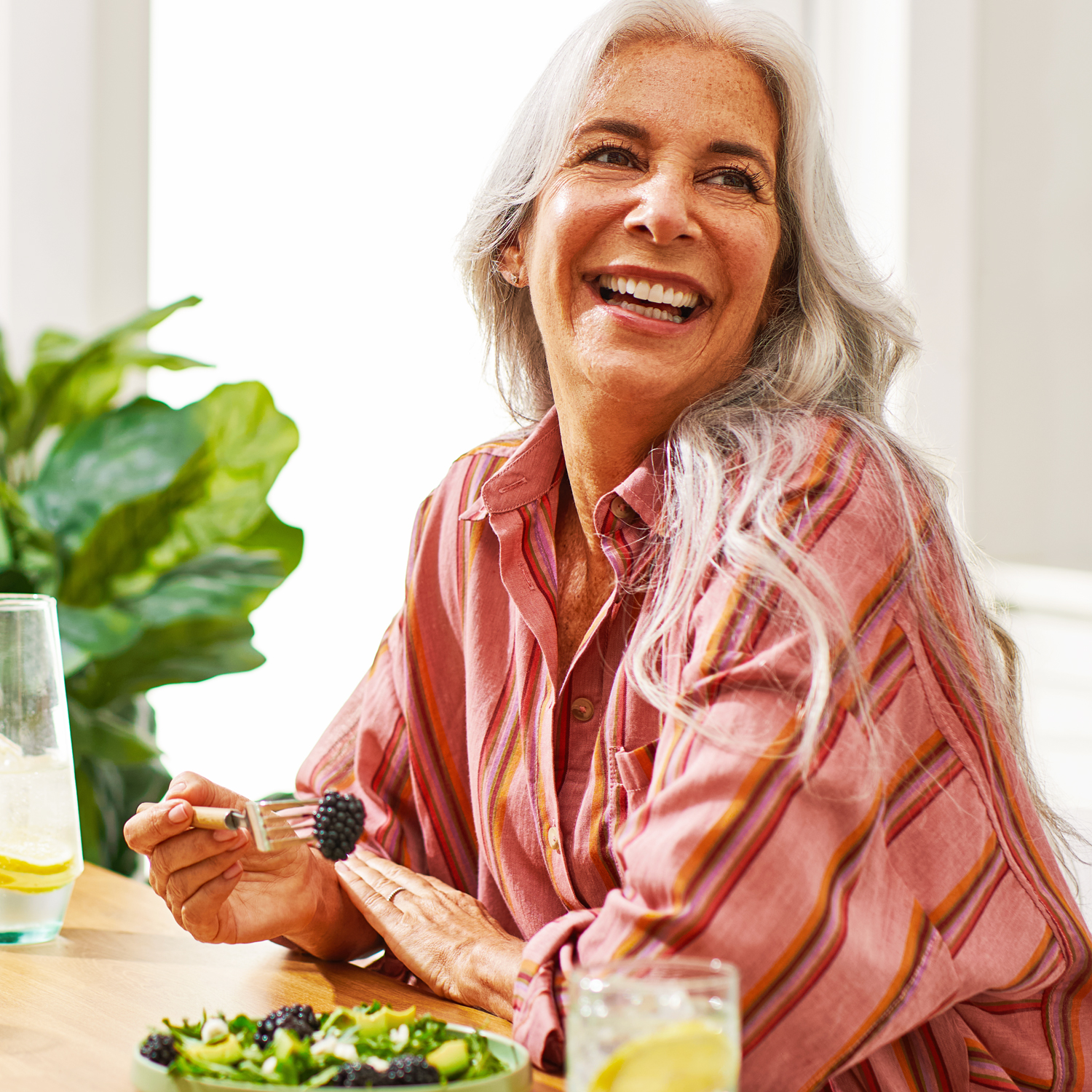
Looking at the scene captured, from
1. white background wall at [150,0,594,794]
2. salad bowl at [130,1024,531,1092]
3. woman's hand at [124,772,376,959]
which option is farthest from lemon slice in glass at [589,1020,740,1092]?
white background wall at [150,0,594,794]

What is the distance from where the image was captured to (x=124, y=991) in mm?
1095

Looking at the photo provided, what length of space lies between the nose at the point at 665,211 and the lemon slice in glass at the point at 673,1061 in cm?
78

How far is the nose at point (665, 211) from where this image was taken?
120 centimetres

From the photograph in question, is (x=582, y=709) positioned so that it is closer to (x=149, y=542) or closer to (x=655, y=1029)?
(x=655, y=1029)

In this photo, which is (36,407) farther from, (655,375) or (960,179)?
(960,179)

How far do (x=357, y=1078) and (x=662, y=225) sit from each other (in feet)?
2.56

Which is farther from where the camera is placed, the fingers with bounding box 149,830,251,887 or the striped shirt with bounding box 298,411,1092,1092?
the fingers with bounding box 149,830,251,887

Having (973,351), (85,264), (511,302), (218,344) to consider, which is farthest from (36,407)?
(973,351)

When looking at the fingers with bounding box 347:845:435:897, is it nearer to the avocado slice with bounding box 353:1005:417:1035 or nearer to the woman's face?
Result: the avocado slice with bounding box 353:1005:417:1035

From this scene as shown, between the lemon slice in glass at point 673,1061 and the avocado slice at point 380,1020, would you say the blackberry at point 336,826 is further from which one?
the lemon slice in glass at point 673,1061

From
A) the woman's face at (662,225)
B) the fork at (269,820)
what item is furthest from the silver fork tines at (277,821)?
the woman's face at (662,225)

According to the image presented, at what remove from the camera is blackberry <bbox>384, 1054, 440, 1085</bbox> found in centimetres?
77

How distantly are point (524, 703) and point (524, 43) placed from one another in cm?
214

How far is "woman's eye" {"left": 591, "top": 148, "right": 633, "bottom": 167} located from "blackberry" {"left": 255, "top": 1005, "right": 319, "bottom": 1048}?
0.82m
